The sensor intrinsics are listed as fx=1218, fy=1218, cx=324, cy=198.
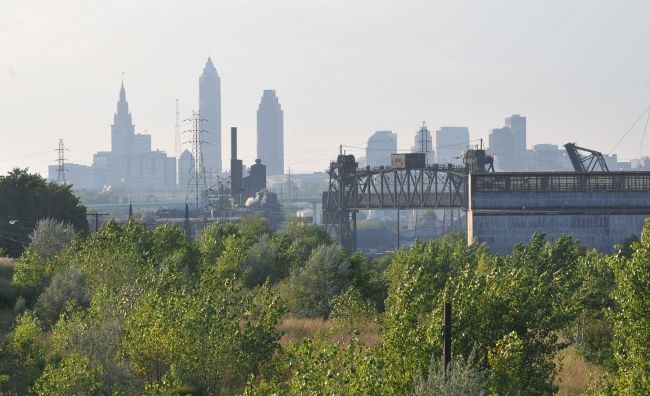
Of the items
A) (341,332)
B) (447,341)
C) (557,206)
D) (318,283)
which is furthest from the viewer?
(557,206)

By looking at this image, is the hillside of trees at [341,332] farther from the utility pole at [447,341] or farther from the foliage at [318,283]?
the foliage at [318,283]

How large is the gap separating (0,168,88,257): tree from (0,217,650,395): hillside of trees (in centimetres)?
3209

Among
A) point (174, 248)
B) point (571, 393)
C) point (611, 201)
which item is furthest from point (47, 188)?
point (571, 393)

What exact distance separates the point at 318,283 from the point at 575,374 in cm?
1914

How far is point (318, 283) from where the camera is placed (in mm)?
60688

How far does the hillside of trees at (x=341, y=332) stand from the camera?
2647cm

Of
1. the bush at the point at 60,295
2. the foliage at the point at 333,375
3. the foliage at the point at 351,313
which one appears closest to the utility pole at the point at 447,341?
the foliage at the point at 333,375

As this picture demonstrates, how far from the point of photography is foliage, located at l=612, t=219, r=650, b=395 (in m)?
26.0

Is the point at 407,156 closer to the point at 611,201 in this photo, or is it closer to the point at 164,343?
the point at 611,201

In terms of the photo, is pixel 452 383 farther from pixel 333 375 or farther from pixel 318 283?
pixel 318 283

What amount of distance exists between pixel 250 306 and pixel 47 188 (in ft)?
209

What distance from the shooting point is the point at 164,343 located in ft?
112

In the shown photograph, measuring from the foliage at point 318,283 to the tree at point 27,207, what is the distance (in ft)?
106

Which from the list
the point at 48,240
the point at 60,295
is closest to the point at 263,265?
the point at 48,240
